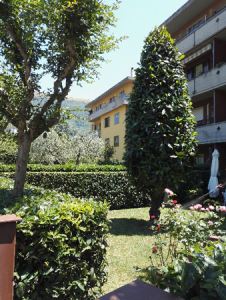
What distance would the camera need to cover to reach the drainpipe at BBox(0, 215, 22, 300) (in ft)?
8.37

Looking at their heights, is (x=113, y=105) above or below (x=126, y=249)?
above

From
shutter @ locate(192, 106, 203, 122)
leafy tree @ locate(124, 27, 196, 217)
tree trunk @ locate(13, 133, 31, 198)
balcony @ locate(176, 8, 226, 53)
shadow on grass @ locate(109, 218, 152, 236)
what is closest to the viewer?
tree trunk @ locate(13, 133, 31, 198)

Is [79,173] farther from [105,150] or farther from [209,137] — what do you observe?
[105,150]

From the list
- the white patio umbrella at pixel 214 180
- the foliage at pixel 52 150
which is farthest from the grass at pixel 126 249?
the foliage at pixel 52 150

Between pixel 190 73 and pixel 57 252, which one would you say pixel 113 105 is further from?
pixel 57 252

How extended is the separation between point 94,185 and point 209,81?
9792 mm

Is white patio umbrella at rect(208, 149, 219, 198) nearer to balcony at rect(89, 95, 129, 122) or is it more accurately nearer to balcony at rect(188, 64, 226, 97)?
balcony at rect(188, 64, 226, 97)

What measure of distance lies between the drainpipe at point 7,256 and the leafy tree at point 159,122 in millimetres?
5173

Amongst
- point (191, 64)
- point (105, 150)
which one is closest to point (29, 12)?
point (191, 64)

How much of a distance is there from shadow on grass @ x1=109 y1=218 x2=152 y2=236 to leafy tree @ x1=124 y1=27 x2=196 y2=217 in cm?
114

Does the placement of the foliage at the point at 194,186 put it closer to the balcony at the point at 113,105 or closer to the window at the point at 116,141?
the balcony at the point at 113,105

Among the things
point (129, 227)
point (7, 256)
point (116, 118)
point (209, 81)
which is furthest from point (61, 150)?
point (7, 256)

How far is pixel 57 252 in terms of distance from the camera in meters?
3.03

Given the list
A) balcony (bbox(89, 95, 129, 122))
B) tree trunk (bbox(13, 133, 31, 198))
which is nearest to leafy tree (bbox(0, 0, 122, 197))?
tree trunk (bbox(13, 133, 31, 198))
